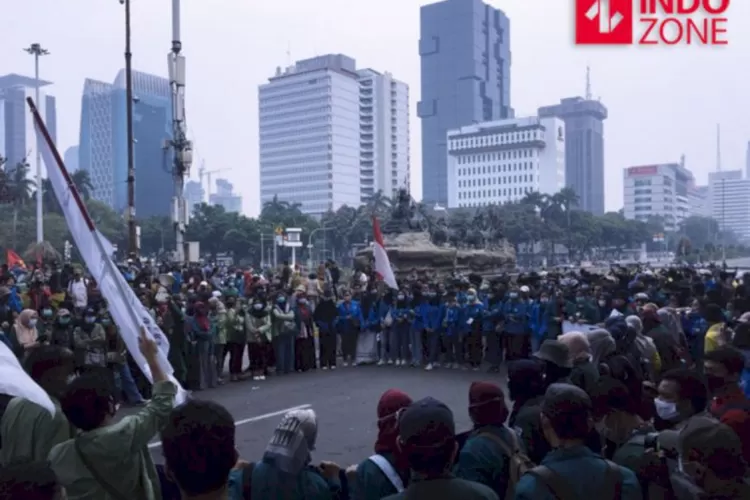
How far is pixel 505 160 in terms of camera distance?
149 m

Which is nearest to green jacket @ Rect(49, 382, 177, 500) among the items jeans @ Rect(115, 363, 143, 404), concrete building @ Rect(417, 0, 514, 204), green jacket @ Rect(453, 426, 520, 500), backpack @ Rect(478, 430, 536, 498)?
green jacket @ Rect(453, 426, 520, 500)

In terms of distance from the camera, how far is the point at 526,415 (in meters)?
4.36

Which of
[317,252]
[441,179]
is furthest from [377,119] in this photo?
[317,252]

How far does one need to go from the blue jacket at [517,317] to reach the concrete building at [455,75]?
167 m

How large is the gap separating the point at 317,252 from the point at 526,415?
248 feet

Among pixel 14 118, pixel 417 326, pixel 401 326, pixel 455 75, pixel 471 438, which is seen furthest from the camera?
pixel 455 75

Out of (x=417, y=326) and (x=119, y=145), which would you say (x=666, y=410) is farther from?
(x=119, y=145)

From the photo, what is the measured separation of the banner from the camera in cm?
435

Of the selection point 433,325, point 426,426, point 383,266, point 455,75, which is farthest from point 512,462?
point 455,75

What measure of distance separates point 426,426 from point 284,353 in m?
11.7

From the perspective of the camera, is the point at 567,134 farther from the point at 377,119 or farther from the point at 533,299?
the point at 533,299

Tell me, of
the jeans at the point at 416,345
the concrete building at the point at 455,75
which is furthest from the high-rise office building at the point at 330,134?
the jeans at the point at 416,345

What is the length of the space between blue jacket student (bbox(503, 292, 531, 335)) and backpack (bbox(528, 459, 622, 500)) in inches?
425

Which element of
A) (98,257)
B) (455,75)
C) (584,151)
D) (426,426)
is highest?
(455,75)
